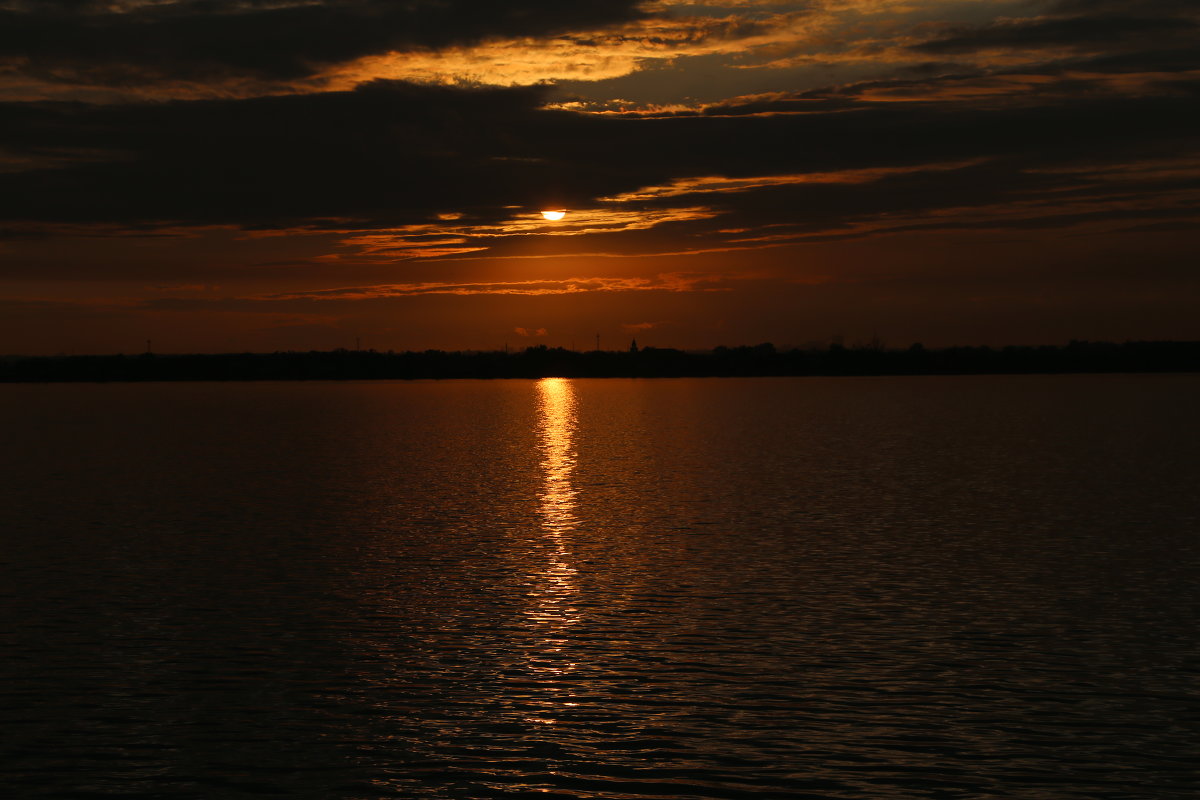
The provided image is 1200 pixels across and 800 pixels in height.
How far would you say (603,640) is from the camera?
30172 millimetres

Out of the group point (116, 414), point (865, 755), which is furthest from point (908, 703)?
point (116, 414)

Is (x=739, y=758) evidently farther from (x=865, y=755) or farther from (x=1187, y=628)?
(x=1187, y=628)

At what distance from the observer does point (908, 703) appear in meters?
24.2

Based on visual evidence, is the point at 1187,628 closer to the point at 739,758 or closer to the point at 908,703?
the point at 908,703

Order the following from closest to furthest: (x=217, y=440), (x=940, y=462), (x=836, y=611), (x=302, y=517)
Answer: (x=836, y=611)
(x=302, y=517)
(x=940, y=462)
(x=217, y=440)

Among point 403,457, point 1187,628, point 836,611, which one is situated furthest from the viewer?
point 403,457

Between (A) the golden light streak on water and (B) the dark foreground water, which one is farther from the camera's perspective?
(A) the golden light streak on water

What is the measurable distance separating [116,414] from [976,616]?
6737 inches

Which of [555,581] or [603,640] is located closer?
[603,640]

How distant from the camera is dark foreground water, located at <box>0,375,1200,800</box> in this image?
68.0 feet

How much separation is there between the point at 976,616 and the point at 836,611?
3.72 m

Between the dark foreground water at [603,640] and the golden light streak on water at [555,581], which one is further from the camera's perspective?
the golden light streak on water at [555,581]

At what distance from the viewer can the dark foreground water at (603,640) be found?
816 inches

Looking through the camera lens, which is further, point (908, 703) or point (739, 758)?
point (908, 703)
